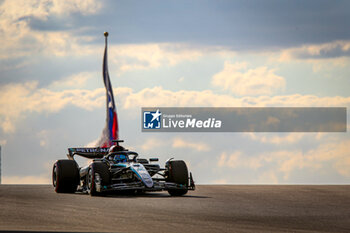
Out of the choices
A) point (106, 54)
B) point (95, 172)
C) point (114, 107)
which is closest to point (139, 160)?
point (95, 172)

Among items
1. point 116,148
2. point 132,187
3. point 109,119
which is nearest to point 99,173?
point 132,187

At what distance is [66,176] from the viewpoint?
2739cm

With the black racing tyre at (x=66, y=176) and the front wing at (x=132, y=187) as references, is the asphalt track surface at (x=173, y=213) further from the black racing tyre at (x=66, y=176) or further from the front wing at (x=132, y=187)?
the black racing tyre at (x=66, y=176)

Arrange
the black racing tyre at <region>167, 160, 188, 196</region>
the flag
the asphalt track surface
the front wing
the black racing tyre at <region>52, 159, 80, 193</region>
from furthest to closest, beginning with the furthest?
the flag < the black racing tyre at <region>52, 159, 80, 193</region> < the black racing tyre at <region>167, 160, 188, 196</region> < the front wing < the asphalt track surface

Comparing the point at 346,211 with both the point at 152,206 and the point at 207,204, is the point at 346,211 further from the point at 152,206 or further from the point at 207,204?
the point at 152,206

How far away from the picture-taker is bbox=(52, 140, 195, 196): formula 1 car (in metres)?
25.2

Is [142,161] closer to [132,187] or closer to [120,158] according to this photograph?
[120,158]

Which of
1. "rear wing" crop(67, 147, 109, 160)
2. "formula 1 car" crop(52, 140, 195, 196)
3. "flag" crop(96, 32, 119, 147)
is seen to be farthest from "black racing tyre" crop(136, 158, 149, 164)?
"flag" crop(96, 32, 119, 147)

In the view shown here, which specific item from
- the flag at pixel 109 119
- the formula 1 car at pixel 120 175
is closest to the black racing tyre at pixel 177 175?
the formula 1 car at pixel 120 175

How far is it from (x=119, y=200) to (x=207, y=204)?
3009 millimetres

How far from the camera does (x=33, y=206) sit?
21.4 m

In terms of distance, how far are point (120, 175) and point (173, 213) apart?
8032mm

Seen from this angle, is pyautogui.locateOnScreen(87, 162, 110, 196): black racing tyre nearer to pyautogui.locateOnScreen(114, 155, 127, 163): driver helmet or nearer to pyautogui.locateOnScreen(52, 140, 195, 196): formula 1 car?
pyautogui.locateOnScreen(52, 140, 195, 196): formula 1 car

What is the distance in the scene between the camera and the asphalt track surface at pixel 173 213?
16.3 meters
